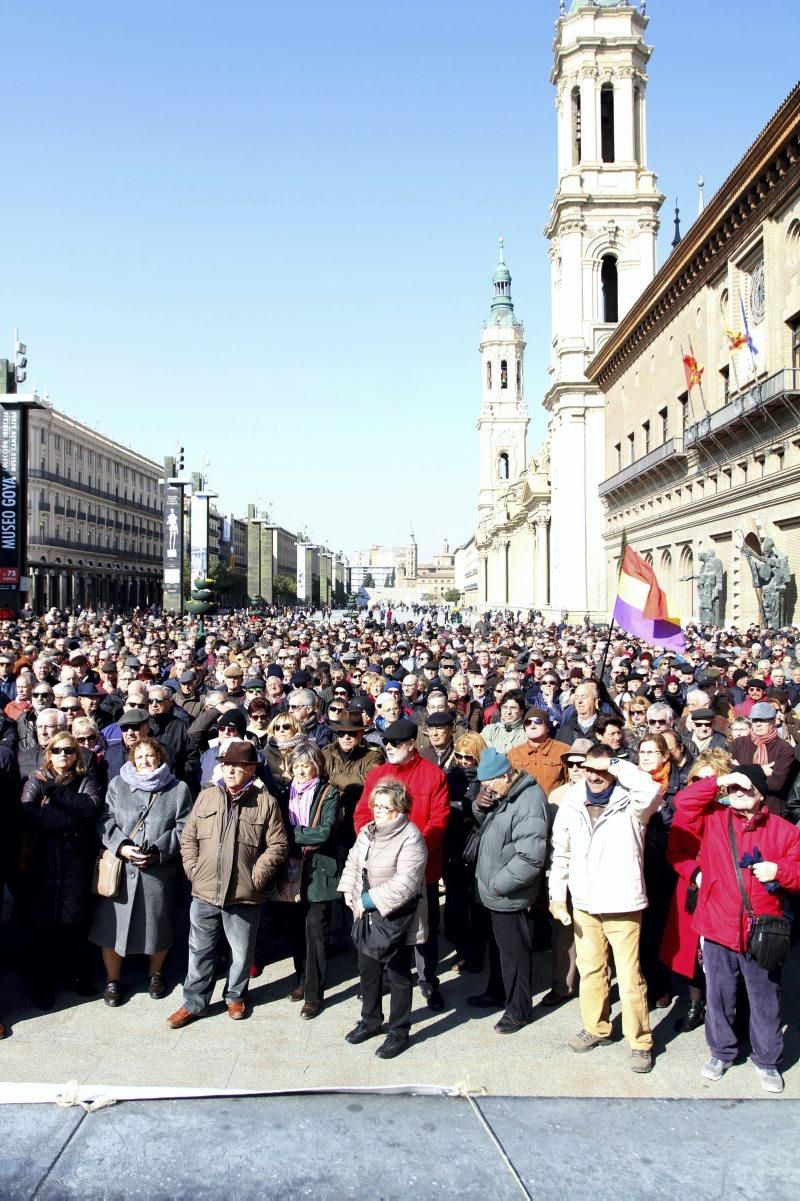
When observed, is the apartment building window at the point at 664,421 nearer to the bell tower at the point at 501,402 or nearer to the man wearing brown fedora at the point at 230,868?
the man wearing brown fedora at the point at 230,868

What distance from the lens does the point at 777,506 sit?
1008 inches

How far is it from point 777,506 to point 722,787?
2259cm

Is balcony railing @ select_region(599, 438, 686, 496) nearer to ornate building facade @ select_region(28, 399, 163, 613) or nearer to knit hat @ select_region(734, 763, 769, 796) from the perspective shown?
knit hat @ select_region(734, 763, 769, 796)

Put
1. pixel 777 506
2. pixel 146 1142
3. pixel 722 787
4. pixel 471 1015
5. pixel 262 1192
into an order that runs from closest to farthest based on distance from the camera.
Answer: pixel 262 1192, pixel 146 1142, pixel 722 787, pixel 471 1015, pixel 777 506

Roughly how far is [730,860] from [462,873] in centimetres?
199

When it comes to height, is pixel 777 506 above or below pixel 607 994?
above

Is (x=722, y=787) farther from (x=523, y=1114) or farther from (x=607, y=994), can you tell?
(x=523, y=1114)

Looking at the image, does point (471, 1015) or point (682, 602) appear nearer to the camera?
point (471, 1015)

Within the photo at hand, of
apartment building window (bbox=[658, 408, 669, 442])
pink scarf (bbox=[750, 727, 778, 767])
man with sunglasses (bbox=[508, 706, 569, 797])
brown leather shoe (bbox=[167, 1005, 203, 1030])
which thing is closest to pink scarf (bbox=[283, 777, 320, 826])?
brown leather shoe (bbox=[167, 1005, 203, 1030])

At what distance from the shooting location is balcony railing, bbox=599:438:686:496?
34.6 m

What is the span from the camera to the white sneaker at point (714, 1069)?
191 inches

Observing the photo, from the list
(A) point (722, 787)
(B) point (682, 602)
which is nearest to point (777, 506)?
(B) point (682, 602)

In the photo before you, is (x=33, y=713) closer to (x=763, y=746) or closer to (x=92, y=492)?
(x=763, y=746)

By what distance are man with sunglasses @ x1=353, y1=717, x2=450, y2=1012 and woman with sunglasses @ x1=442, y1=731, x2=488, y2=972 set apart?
0.38 m
